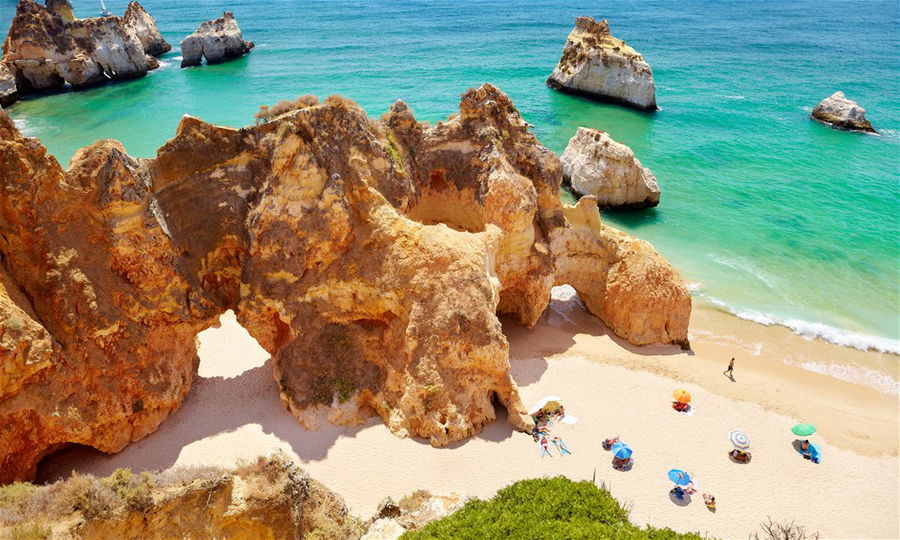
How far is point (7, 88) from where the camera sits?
61281 millimetres

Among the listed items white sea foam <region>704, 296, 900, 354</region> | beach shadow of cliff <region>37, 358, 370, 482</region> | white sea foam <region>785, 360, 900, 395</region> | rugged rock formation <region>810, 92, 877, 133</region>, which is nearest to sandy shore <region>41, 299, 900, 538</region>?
beach shadow of cliff <region>37, 358, 370, 482</region>

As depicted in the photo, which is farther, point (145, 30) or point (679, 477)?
point (145, 30)

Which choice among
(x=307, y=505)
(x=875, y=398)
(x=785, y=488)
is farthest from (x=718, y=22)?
(x=307, y=505)

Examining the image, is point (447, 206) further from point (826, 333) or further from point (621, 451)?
point (826, 333)

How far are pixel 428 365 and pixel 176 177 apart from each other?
977 cm

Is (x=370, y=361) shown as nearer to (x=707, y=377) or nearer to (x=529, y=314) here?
(x=529, y=314)

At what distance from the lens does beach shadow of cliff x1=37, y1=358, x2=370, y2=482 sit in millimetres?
15914

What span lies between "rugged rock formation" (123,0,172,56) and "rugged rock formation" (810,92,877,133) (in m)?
87.5

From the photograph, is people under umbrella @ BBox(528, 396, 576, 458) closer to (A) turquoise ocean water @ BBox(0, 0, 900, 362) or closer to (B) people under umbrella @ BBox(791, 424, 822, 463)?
(B) people under umbrella @ BBox(791, 424, 822, 463)

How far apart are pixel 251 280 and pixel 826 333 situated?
84.4 feet

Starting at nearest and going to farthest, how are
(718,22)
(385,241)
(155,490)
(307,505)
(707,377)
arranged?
(155,490), (307,505), (385,241), (707,377), (718,22)

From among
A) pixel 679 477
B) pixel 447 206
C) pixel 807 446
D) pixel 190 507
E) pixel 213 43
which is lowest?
pixel 807 446

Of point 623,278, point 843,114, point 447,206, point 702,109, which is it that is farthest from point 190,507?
point 702,109

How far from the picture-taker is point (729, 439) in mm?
17516
